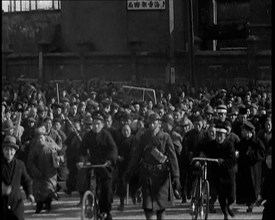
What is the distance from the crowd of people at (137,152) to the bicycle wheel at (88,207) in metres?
0.22

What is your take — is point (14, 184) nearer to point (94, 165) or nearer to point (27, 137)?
point (94, 165)

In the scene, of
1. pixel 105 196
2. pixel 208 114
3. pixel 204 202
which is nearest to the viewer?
pixel 105 196

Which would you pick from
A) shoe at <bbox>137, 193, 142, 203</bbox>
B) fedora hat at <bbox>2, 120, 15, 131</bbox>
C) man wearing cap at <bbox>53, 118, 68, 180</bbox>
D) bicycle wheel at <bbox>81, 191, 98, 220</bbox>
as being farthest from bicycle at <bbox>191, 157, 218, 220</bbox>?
fedora hat at <bbox>2, 120, 15, 131</bbox>

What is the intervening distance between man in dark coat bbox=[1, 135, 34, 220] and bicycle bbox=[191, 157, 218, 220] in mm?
2870

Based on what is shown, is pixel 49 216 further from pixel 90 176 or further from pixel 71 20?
pixel 71 20

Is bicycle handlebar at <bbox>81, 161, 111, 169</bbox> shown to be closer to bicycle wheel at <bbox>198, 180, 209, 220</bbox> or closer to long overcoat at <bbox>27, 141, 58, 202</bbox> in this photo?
long overcoat at <bbox>27, 141, 58, 202</bbox>

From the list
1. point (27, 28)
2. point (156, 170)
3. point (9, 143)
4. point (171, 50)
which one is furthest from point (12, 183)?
point (27, 28)

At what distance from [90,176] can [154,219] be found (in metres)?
1.07

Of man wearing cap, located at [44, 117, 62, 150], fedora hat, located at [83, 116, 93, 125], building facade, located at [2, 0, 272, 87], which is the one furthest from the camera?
building facade, located at [2, 0, 272, 87]

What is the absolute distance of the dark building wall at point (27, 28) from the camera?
121 feet

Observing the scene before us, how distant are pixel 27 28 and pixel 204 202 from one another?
2953 cm

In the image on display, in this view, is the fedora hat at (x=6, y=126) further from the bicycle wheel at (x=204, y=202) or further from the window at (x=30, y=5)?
the window at (x=30, y=5)

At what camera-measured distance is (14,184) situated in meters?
8.70

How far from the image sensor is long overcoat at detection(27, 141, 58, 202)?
11625 millimetres
